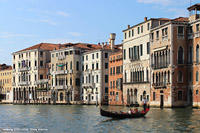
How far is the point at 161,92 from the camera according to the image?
165 ft

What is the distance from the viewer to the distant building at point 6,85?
99.5 meters

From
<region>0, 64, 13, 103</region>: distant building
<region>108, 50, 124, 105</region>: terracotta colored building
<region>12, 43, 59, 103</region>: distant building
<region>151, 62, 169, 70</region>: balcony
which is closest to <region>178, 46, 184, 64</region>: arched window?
<region>151, 62, 169, 70</region>: balcony

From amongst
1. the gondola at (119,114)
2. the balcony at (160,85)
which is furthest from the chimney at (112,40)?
the gondola at (119,114)

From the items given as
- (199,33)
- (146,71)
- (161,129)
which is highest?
(199,33)

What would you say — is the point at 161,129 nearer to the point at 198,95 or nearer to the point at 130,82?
the point at 198,95

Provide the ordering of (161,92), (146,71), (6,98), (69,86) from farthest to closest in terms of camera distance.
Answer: (6,98) < (69,86) < (146,71) < (161,92)

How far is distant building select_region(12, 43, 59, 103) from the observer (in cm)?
8706

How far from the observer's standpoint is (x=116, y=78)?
64625 millimetres

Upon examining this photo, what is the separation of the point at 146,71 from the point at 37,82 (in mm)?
36991

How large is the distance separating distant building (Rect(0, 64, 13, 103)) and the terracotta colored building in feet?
124

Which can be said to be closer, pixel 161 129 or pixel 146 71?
pixel 161 129

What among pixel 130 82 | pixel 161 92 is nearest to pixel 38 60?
pixel 130 82

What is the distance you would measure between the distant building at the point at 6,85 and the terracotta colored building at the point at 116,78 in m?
37.7

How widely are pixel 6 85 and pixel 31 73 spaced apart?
1537 centimetres
